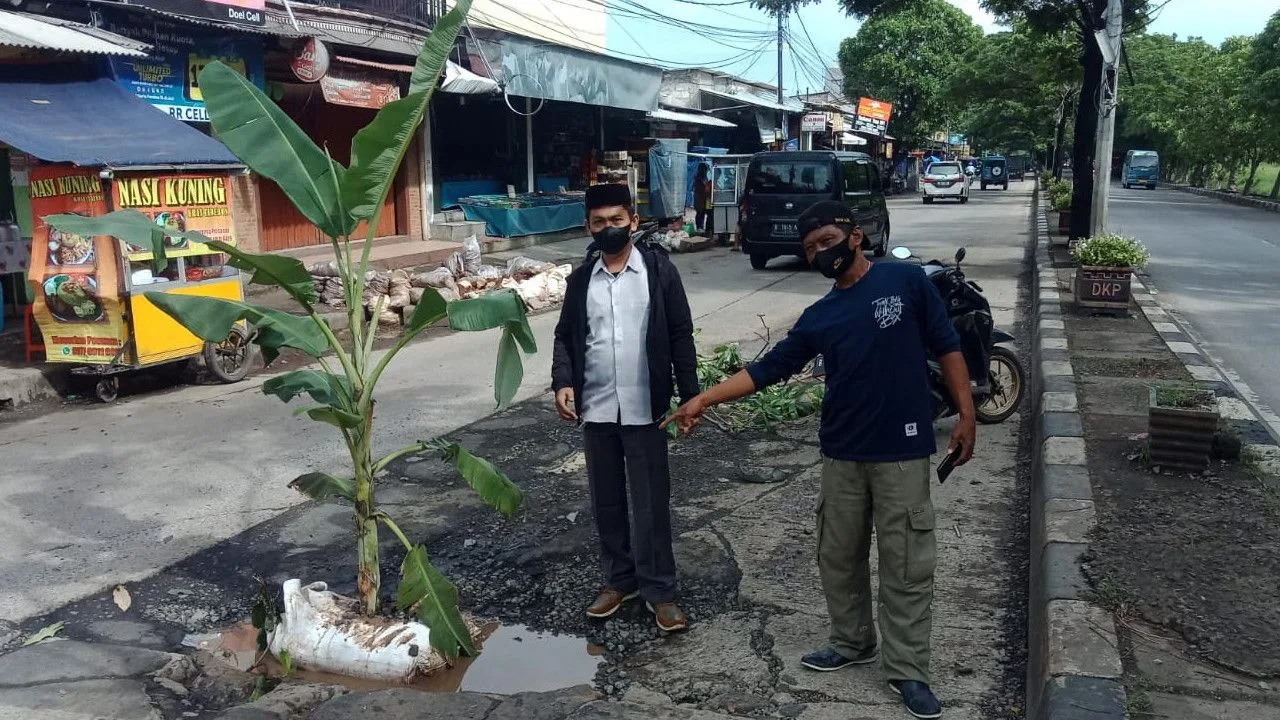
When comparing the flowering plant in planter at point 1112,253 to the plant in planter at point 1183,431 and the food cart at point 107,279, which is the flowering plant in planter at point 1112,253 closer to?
the plant in planter at point 1183,431

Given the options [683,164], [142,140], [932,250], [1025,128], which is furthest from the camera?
[1025,128]

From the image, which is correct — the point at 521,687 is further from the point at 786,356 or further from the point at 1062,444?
the point at 1062,444

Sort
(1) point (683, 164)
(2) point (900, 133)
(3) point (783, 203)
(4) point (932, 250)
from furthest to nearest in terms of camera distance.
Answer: (2) point (900, 133)
(1) point (683, 164)
(4) point (932, 250)
(3) point (783, 203)

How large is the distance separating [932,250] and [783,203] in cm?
459

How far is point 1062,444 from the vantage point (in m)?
5.79

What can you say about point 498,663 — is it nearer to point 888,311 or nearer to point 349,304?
point 349,304

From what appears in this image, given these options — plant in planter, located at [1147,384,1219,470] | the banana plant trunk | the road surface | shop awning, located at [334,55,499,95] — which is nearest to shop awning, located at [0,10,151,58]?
shop awning, located at [334,55,499,95]

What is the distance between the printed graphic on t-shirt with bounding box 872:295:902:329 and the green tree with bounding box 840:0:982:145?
4954 centimetres

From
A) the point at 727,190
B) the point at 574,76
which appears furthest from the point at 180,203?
the point at 727,190

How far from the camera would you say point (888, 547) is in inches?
132

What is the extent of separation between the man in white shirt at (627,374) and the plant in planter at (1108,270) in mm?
8216

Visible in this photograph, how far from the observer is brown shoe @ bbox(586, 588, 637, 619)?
13.4 feet

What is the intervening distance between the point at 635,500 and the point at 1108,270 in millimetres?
8474

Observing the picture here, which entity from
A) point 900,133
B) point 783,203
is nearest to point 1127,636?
point 783,203
